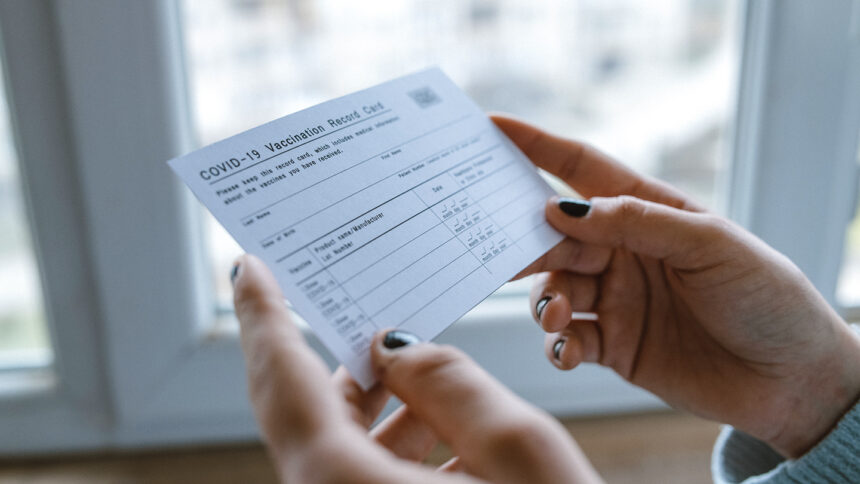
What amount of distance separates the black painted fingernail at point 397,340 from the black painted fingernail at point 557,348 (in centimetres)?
24

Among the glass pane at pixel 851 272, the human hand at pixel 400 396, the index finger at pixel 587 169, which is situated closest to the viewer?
the human hand at pixel 400 396

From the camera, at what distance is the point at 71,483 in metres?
0.68

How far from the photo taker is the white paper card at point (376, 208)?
40cm

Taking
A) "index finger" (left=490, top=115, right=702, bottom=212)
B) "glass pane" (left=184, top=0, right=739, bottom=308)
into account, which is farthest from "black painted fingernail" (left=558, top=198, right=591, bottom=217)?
"glass pane" (left=184, top=0, right=739, bottom=308)

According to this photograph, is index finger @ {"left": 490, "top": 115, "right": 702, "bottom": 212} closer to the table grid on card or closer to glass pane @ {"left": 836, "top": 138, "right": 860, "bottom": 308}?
the table grid on card

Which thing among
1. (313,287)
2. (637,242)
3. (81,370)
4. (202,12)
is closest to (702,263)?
(637,242)

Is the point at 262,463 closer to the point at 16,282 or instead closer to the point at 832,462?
the point at 16,282

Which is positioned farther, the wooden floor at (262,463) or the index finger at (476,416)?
the wooden floor at (262,463)

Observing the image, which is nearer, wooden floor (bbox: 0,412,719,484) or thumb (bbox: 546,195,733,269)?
thumb (bbox: 546,195,733,269)

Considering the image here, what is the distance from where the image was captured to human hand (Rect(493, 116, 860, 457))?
51cm

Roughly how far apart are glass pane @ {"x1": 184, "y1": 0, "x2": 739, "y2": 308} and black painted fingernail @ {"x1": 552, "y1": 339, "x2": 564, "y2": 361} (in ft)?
0.83

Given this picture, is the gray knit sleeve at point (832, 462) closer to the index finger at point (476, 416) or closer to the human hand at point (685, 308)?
the human hand at point (685, 308)

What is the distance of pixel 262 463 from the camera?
71 centimetres

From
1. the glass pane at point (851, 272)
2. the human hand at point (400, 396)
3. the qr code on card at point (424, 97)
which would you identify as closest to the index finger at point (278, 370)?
the human hand at point (400, 396)
